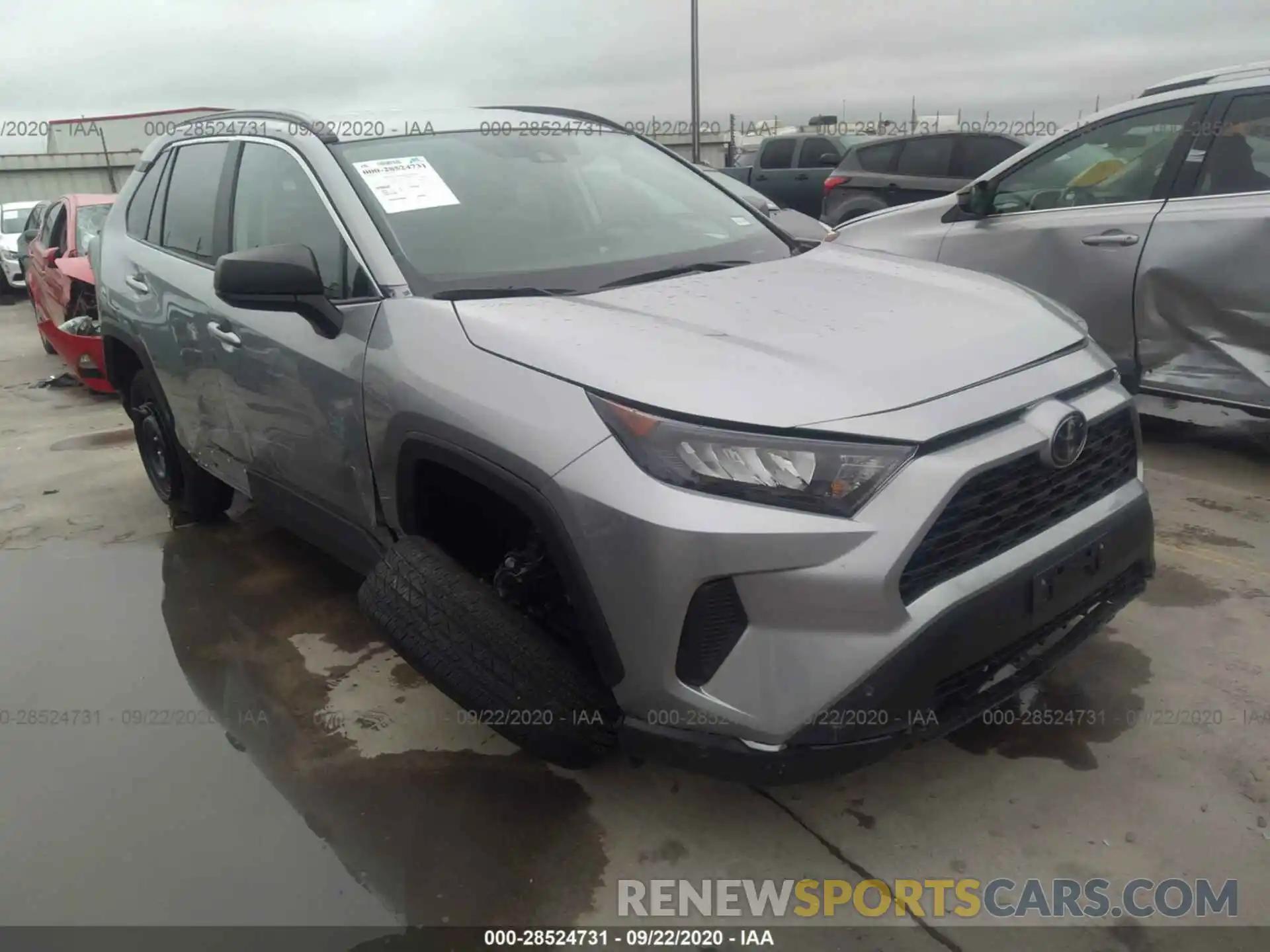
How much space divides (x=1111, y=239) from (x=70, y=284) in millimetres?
6942

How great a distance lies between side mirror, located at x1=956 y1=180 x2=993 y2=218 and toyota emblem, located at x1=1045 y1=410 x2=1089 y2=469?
3.12 m

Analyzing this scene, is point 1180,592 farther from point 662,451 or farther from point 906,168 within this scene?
point 906,168

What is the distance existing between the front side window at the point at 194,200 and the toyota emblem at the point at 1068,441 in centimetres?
287

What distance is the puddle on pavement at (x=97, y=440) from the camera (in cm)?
605

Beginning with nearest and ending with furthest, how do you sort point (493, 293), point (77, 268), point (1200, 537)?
1. point (493, 293)
2. point (1200, 537)
3. point (77, 268)

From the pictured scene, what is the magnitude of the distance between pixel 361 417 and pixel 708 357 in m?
1.01

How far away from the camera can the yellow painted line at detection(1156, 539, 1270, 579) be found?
3.40 metres

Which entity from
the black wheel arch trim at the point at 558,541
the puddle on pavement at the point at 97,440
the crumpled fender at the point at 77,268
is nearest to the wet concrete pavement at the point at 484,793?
the black wheel arch trim at the point at 558,541

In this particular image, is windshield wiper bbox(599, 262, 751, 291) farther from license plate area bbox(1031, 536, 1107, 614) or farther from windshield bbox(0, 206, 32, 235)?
windshield bbox(0, 206, 32, 235)

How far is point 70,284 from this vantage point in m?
7.19

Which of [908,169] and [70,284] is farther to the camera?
[908,169]

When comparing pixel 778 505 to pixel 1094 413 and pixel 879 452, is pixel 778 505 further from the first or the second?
pixel 1094 413

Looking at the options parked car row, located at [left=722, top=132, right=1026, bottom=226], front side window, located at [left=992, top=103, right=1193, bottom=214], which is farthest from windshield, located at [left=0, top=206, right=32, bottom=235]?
front side window, located at [left=992, top=103, right=1193, bottom=214]

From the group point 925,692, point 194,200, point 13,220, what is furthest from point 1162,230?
point 13,220
